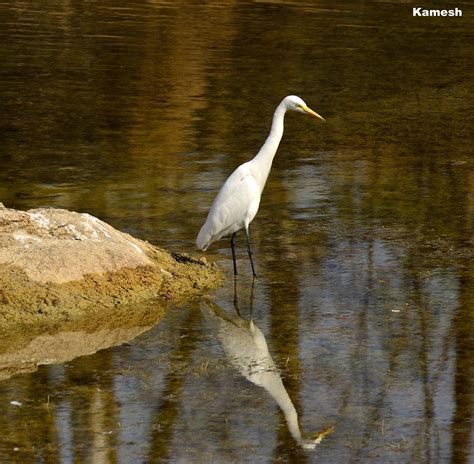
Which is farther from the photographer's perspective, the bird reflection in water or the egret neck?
the egret neck

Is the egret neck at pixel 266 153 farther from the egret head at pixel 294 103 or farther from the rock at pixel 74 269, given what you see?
the rock at pixel 74 269

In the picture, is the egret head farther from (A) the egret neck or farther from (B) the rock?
(B) the rock

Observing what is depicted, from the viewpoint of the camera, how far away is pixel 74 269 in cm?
859

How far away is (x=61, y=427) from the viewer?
6.46 metres

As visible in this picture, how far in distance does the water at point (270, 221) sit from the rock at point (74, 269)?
1.19ft

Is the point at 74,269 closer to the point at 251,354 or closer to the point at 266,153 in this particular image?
the point at 251,354

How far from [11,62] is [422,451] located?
15.1m

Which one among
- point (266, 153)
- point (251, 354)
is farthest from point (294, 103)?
point (251, 354)

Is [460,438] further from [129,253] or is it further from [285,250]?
[285,250]

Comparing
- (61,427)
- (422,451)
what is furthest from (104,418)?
(422,451)

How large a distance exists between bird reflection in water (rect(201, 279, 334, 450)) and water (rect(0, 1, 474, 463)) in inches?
0.8

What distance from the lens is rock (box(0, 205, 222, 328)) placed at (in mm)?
8336

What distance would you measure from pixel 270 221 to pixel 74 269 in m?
2.96

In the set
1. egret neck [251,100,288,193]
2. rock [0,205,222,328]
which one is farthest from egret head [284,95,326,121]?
rock [0,205,222,328]
